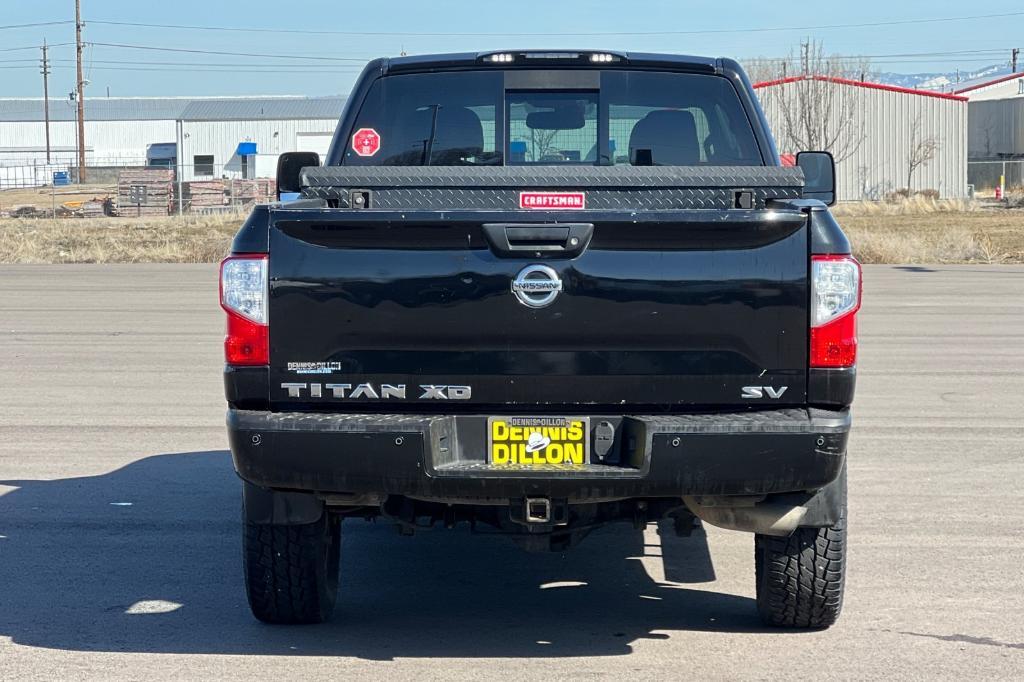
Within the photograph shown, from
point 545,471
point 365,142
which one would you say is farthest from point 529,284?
point 365,142

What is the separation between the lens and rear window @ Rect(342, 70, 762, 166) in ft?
22.2

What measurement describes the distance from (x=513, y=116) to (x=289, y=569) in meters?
2.59

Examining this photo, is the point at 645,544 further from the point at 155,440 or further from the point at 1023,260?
the point at 1023,260

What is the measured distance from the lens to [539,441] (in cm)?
477

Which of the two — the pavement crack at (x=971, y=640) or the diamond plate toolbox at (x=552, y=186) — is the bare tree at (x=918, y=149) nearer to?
the pavement crack at (x=971, y=640)

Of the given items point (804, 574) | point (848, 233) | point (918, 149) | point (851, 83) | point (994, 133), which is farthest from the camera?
point (994, 133)

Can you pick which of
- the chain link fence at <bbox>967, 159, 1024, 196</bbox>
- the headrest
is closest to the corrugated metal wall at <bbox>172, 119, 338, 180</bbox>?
the chain link fence at <bbox>967, 159, 1024, 196</bbox>

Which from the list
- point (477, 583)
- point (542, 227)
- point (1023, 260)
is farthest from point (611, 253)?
point (1023, 260)

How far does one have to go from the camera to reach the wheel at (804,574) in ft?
17.4

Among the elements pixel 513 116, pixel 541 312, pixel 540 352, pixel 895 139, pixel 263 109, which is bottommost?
pixel 540 352

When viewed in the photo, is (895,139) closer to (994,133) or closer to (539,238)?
(994,133)

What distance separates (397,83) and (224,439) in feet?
12.9

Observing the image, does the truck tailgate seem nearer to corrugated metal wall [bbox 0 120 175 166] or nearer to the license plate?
the license plate

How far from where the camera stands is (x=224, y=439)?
32.9 feet
